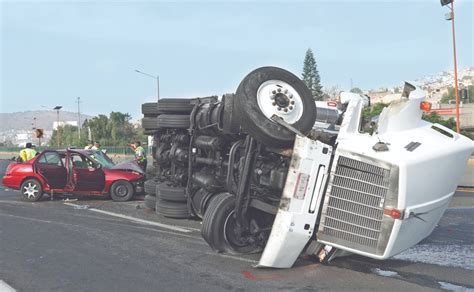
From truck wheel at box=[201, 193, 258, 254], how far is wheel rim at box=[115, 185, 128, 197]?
585 centimetres

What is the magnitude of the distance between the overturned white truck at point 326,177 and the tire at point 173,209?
241 cm

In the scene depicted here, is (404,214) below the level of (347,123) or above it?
below

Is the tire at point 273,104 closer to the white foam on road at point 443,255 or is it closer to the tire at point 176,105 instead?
the white foam on road at point 443,255

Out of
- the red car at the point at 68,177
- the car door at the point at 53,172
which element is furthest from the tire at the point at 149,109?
the car door at the point at 53,172

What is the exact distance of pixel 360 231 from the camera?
4.88m

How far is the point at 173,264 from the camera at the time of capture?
18.2ft

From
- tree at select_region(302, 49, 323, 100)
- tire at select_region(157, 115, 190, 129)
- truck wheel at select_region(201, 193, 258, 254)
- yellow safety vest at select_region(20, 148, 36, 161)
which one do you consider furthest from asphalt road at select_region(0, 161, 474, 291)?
tree at select_region(302, 49, 323, 100)

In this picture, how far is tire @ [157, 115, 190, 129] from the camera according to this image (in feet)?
27.5

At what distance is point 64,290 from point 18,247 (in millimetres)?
2233

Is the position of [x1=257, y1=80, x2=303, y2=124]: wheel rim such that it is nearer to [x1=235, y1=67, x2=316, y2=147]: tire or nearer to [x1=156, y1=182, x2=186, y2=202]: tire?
[x1=235, y1=67, x2=316, y2=147]: tire

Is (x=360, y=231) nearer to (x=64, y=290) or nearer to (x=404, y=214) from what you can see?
(x=404, y=214)

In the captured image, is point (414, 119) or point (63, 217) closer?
point (414, 119)

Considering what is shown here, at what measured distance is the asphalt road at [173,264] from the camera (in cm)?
483

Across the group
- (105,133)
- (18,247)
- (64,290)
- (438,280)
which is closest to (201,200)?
(18,247)
